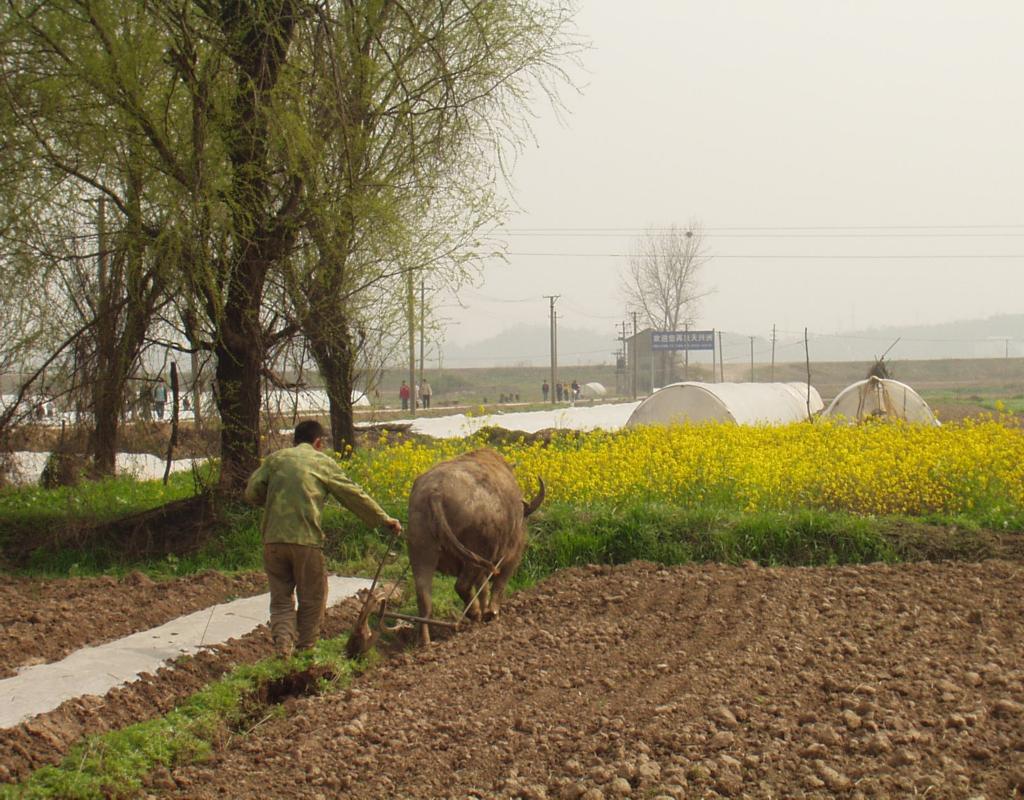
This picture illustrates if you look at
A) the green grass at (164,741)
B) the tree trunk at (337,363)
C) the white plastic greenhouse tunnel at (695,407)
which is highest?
the tree trunk at (337,363)

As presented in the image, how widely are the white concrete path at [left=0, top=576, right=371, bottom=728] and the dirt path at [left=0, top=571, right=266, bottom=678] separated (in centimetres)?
25

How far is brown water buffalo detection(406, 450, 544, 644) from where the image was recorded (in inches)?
314

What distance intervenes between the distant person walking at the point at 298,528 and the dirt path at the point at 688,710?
708 millimetres

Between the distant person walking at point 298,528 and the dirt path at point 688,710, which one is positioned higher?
the distant person walking at point 298,528

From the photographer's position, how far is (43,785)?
517cm

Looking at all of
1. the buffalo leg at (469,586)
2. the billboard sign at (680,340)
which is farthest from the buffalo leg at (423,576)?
the billboard sign at (680,340)

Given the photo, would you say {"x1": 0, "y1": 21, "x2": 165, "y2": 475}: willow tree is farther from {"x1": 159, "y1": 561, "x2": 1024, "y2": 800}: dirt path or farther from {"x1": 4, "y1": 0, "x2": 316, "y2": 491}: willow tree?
{"x1": 159, "y1": 561, "x2": 1024, "y2": 800}: dirt path

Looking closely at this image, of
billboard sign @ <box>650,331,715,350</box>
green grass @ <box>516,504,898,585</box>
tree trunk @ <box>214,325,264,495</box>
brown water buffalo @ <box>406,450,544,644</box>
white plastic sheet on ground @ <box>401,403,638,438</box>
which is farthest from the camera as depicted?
billboard sign @ <box>650,331,715,350</box>

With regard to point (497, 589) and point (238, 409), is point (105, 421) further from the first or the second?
point (497, 589)

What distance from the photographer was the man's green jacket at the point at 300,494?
7668 mm

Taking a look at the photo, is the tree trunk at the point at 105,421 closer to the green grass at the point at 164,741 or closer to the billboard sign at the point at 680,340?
the green grass at the point at 164,741

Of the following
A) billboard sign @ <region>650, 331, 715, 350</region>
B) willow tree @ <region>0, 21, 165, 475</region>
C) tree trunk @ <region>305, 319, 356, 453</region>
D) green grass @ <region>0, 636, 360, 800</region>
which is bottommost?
green grass @ <region>0, 636, 360, 800</region>

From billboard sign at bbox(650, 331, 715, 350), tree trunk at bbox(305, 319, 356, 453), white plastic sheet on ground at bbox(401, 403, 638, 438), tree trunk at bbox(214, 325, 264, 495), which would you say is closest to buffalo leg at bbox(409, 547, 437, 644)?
tree trunk at bbox(305, 319, 356, 453)

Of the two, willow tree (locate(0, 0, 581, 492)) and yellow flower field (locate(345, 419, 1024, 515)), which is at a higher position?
willow tree (locate(0, 0, 581, 492))
